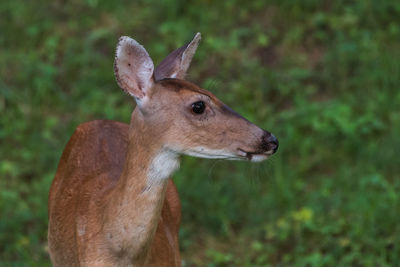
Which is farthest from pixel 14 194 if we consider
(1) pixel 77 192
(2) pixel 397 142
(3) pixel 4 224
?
(2) pixel 397 142

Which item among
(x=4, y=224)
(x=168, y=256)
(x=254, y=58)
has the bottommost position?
(x=4, y=224)

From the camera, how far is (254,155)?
3.29m

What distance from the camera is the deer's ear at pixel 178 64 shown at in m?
3.65

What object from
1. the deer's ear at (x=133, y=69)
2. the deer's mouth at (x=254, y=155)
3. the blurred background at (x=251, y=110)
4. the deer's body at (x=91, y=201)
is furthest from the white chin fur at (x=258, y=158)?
the blurred background at (x=251, y=110)

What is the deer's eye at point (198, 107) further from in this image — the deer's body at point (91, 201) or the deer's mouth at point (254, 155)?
the deer's body at point (91, 201)

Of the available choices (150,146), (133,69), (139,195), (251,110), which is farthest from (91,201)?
(251,110)

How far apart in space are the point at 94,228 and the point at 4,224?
2166mm

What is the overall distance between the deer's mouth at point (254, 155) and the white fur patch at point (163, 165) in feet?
0.90

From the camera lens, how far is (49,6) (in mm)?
7996

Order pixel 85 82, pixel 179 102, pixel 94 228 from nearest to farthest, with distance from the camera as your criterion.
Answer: pixel 179 102, pixel 94 228, pixel 85 82

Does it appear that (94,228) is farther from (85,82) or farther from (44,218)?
(85,82)

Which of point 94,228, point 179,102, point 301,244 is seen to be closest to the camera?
point 179,102

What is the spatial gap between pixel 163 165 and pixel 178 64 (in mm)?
579

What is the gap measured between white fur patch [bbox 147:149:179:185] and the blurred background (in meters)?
1.92
